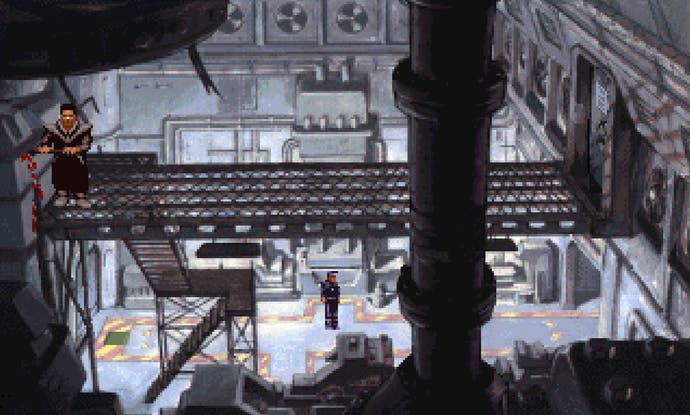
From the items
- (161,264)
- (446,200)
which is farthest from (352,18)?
(446,200)

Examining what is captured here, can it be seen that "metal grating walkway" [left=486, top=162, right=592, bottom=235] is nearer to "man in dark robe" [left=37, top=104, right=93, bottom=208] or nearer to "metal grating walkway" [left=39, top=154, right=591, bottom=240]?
"metal grating walkway" [left=39, top=154, right=591, bottom=240]

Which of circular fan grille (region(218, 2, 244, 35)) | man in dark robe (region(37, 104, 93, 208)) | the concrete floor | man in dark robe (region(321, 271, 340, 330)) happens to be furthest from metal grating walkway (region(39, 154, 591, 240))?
circular fan grille (region(218, 2, 244, 35))

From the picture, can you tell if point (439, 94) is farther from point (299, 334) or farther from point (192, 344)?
point (299, 334)

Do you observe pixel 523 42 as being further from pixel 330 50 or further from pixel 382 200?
pixel 382 200

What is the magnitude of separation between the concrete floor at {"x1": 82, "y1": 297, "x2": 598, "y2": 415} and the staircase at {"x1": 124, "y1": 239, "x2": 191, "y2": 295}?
3.20 meters

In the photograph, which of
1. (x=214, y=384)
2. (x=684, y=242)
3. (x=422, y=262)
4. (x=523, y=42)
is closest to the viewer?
(x=422, y=262)

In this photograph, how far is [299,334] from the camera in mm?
24812

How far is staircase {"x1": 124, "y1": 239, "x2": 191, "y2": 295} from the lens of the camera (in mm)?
18594

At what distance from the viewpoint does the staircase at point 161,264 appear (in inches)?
732

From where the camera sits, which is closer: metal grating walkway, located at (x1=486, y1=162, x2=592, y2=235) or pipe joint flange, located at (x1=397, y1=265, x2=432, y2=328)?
pipe joint flange, located at (x1=397, y1=265, x2=432, y2=328)

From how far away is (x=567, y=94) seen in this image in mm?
19906

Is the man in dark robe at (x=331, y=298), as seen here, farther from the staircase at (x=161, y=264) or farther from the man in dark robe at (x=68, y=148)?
the man in dark robe at (x=68, y=148)

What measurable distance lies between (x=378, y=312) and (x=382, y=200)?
8731 mm

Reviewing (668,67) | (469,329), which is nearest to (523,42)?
(668,67)
